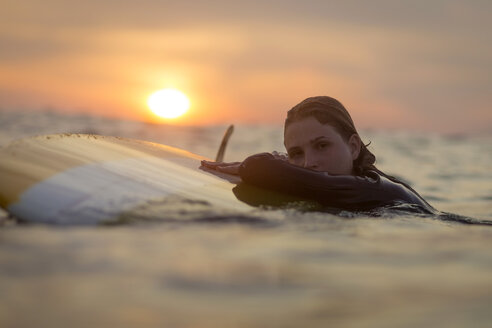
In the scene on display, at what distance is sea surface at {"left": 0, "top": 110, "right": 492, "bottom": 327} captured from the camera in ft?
5.16

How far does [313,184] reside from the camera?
3176 mm

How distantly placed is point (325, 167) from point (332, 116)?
1.09ft

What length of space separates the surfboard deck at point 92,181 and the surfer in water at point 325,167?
25 centimetres

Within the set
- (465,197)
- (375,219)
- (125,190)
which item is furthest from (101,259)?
(465,197)

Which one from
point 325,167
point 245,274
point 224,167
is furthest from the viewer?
point 224,167

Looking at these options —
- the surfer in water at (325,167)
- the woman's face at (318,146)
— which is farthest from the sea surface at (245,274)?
the woman's face at (318,146)

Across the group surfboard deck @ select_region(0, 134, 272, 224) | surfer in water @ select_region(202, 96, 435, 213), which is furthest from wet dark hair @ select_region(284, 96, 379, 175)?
surfboard deck @ select_region(0, 134, 272, 224)

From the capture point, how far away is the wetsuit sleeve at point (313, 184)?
3185mm

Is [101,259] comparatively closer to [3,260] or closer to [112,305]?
[3,260]

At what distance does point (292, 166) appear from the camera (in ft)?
10.5

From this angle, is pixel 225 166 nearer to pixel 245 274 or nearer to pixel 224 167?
pixel 224 167

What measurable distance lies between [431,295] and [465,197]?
5652 mm

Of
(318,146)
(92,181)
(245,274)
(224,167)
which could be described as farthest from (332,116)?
(245,274)

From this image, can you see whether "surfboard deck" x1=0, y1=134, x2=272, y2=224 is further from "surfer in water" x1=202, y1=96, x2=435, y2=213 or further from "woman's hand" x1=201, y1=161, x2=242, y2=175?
"surfer in water" x1=202, y1=96, x2=435, y2=213
